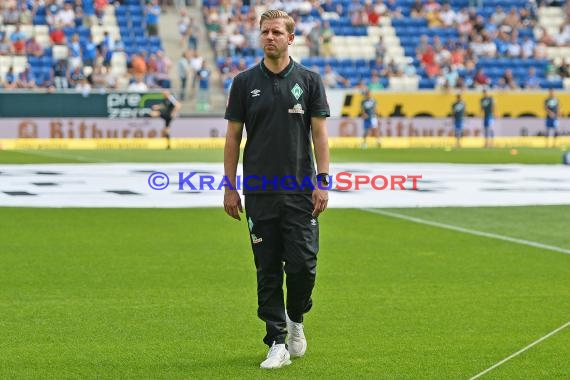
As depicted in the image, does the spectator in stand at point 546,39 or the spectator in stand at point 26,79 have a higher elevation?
the spectator in stand at point 546,39

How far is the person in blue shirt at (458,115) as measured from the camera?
44031 mm

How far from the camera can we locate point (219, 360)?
27.0 ft

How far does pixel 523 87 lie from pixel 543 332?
41.6 metres

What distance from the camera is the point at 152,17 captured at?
154 ft

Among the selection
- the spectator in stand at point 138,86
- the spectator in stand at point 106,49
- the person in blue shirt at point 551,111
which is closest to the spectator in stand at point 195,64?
the spectator in stand at point 138,86

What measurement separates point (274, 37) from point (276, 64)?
0.60ft

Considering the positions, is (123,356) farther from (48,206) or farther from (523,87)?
(523,87)

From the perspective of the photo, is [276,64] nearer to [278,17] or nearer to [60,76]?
[278,17]

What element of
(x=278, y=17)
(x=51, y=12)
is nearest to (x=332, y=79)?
(x=51, y=12)

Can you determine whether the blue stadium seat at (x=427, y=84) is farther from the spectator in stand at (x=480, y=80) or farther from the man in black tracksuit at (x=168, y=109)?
the man in black tracksuit at (x=168, y=109)

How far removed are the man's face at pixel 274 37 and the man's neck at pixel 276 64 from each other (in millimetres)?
39

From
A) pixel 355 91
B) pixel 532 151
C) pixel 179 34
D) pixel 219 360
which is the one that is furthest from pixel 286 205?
pixel 179 34

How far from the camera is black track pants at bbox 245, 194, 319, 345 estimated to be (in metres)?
8.09

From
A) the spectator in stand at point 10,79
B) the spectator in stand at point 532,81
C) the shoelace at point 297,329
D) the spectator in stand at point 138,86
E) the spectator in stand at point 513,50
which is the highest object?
the shoelace at point 297,329
